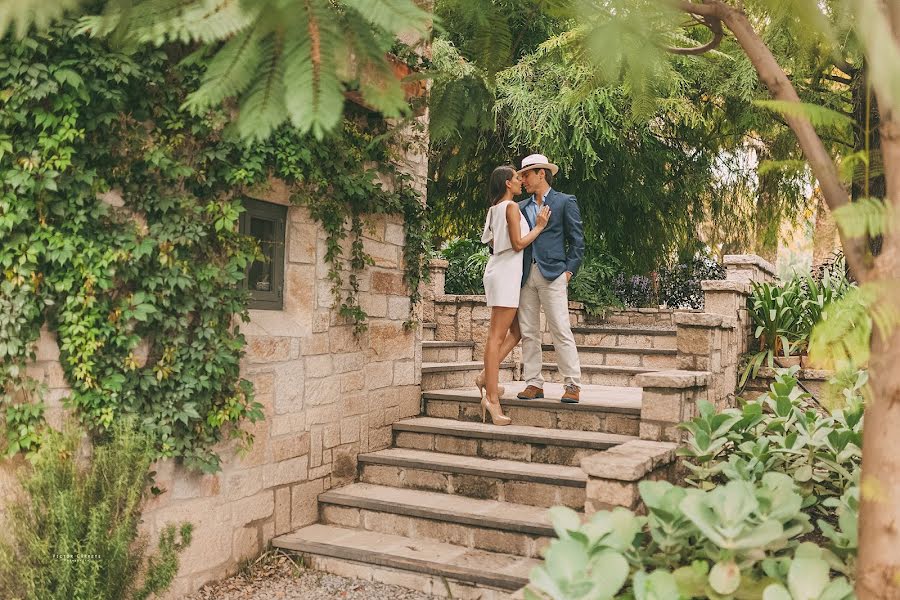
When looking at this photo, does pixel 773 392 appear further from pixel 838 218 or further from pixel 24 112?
pixel 24 112

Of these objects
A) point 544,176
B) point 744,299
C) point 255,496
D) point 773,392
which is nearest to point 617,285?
point 744,299

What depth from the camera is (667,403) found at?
4.69 m

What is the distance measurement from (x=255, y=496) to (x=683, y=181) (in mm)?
7528

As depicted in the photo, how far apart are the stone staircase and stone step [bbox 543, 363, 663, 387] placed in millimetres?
1425

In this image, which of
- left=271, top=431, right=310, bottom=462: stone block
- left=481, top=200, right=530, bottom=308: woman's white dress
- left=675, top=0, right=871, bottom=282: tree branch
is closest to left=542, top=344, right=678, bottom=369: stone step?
left=481, top=200, right=530, bottom=308: woman's white dress

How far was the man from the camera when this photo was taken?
210 inches

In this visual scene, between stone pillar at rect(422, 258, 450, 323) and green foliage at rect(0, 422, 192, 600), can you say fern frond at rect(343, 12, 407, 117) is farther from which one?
stone pillar at rect(422, 258, 450, 323)

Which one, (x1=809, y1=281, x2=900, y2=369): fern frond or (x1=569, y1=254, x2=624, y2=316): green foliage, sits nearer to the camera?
(x1=809, y1=281, x2=900, y2=369): fern frond

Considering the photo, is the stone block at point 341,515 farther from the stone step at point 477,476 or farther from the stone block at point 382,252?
the stone block at point 382,252

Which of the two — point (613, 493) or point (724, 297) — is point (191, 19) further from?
point (724, 297)

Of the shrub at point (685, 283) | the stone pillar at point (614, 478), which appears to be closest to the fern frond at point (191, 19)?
the stone pillar at point (614, 478)

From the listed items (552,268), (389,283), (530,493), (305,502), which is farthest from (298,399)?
(552,268)

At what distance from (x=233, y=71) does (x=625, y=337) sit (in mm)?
7188

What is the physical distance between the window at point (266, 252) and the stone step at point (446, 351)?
7.60ft
